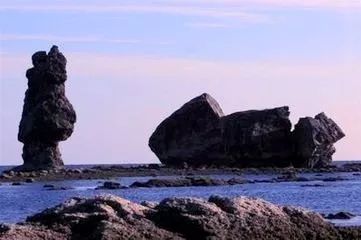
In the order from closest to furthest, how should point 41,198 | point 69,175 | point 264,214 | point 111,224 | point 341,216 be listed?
1. point 111,224
2. point 264,214
3. point 341,216
4. point 41,198
5. point 69,175

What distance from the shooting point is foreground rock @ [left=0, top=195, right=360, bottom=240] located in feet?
92.2

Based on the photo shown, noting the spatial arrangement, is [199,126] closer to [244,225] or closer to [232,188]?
[232,188]

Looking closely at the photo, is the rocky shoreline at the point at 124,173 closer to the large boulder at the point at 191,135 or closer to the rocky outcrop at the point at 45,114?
the rocky outcrop at the point at 45,114

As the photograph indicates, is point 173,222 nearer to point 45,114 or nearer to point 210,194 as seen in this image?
point 210,194

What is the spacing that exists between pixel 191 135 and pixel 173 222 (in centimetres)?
9536

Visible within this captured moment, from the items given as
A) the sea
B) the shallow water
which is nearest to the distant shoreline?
the sea

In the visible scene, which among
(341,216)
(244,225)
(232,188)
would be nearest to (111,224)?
(244,225)

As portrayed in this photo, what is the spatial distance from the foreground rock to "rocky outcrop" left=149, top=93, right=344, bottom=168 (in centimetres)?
8546

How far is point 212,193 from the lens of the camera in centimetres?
7150

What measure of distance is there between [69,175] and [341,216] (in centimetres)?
6111

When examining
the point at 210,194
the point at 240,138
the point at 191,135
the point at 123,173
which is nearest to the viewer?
the point at 210,194

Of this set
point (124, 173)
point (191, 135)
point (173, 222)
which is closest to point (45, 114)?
point (124, 173)

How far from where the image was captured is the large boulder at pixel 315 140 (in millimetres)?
116750

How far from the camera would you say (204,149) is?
408 ft
